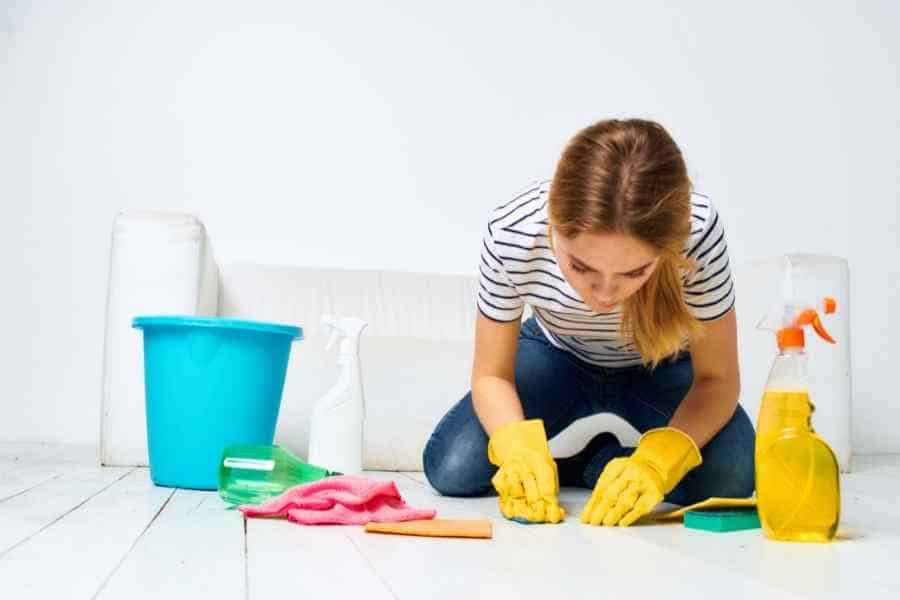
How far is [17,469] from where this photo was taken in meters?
1.85

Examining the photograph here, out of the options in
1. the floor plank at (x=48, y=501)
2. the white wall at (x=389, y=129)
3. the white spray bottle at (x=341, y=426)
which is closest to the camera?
the floor plank at (x=48, y=501)

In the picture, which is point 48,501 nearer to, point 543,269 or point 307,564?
point 307,564

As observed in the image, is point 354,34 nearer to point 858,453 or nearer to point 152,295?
point 152,295

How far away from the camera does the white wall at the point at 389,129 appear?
2.45 m

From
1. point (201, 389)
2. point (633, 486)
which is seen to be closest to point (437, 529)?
point (633, 486)

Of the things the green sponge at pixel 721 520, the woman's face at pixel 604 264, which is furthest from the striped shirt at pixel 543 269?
the green sponge at pixel 721 520

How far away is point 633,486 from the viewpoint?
1.35 m

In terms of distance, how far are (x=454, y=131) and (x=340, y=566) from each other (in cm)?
178

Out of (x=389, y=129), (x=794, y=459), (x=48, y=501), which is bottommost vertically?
(x=48, y=501)

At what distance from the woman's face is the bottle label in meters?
0.52

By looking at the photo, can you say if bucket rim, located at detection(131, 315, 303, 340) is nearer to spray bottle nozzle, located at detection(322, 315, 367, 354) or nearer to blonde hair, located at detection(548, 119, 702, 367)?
spray bottle nozzle, located at detection(322, 315, 367, 354)

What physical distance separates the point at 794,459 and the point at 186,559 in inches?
28.2

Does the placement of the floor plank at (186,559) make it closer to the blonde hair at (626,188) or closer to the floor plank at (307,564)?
the floor plank at (307,564)

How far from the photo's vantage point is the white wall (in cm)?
245
